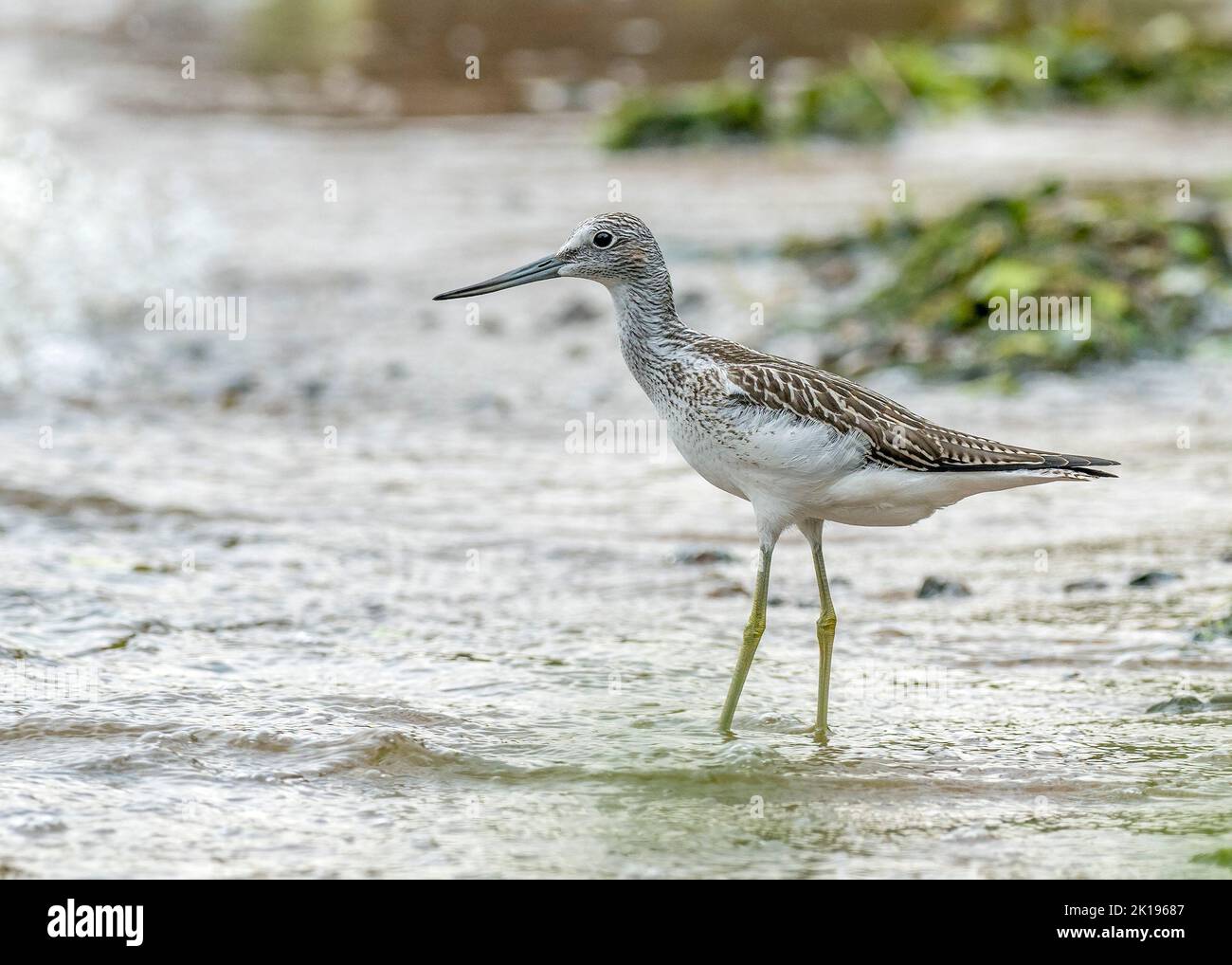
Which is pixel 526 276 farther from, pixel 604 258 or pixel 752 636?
pixel 752 636

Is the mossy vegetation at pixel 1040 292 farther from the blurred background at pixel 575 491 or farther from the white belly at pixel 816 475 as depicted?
the white belly at pixel 816 475

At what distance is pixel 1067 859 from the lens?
16.1ft

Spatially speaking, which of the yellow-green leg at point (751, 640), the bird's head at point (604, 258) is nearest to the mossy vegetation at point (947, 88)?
the bird's head at point (604, 258)

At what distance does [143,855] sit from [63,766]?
810 millimetres

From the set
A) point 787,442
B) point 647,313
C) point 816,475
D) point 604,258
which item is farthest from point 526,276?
point 816,475

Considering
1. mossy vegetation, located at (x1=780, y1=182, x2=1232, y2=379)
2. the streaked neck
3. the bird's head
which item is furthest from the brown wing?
mossy vegetation, located at (x1=780, y1=182, x2=1232, y2=379)

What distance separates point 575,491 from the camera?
931 cm

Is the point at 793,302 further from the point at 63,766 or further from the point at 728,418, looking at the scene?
the point at 63,766

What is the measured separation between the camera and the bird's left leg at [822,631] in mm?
6184

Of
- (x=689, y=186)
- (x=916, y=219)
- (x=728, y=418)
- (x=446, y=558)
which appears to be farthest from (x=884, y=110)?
(x=728, y=418)

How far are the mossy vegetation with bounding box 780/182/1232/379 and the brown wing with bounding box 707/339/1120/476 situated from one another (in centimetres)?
489

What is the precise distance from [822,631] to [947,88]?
1392 cm
